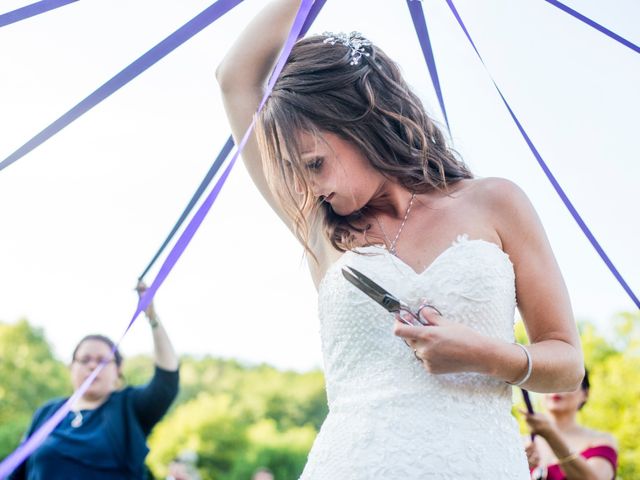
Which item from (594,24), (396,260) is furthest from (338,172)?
(594,24)

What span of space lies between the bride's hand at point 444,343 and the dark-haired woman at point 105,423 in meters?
3.43

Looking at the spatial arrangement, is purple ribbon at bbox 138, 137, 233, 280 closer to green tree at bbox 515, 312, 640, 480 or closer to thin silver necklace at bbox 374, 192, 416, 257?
thin silver necklace at bbox 374, 192, 416, 257

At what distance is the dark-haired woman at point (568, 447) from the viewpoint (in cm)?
409

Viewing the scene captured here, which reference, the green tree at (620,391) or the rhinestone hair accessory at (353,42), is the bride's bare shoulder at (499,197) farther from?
the green tree at (620,391)

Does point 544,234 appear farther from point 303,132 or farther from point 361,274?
point 303,132

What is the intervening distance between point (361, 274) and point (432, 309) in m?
0.16

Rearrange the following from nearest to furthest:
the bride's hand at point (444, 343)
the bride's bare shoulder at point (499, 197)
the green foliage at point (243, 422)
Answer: the bride's hand at point (444, 343)
the bride's bare shoulder at point (499, 197)
the green foliage at point (243, 422)

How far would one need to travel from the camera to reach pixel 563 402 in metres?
4.94

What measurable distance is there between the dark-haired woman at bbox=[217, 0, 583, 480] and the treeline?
23.3 metres

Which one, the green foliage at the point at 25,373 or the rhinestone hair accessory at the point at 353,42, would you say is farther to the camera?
the green foliage at the point at 25,373

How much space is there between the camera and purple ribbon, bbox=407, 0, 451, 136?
261 centimetres

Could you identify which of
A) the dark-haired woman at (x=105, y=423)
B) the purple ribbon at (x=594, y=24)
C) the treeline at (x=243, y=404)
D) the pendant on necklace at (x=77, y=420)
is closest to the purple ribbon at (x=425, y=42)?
the purple ribbon at (x=594, y=24)

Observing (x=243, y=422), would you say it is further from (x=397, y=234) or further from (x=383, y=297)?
(x=383, y=297)

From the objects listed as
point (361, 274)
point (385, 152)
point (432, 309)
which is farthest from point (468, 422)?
point (385, 152)
